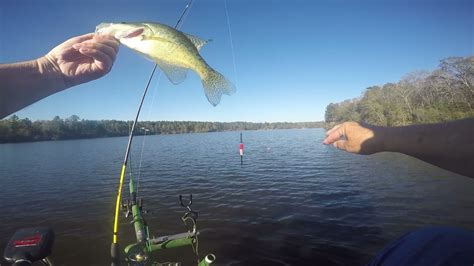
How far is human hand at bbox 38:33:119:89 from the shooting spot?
7.34 feet

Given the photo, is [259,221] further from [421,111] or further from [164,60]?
[421,111]

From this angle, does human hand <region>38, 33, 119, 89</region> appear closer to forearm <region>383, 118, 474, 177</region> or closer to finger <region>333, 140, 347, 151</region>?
finger <region>333, 140, 347, 151</region>

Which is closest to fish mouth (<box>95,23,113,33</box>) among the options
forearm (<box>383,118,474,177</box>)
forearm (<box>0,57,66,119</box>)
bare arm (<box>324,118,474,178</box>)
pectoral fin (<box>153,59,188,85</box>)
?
pectoral fin (<box>153,59,188,85</box>)

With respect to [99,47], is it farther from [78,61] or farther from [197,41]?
[197,41]

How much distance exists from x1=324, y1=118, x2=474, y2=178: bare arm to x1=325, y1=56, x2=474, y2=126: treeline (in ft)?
120

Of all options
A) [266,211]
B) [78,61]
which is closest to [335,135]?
[78,61]

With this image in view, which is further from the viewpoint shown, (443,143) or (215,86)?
(215,86)

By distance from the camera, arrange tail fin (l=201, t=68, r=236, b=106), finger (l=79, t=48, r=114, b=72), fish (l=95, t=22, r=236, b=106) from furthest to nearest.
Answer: finger (l=79, t=48, r=114, b=72)
tail fin (l=201, t=68, r=236, b=106)
fish (l=95, t=22, r=236, b=106)

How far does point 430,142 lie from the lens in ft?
5.75

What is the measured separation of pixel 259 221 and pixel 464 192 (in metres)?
11.8

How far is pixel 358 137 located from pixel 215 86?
1.27m

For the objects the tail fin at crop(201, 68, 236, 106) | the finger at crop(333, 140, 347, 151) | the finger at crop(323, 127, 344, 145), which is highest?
the tail fin at crop(201, 68, 236, 106)

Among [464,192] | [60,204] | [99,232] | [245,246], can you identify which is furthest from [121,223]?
[464,192]

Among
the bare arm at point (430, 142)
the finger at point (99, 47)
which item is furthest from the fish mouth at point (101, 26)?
the bare arm at point (430, 142)
